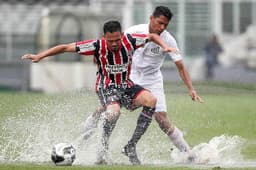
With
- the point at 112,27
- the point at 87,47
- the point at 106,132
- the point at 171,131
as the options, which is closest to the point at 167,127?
the point at 171,131

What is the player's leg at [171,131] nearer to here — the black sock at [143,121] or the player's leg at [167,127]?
the player's leg at [167,127]

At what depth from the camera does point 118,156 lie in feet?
45.5

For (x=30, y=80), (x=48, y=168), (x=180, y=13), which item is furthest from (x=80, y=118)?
(x=180, y=13)

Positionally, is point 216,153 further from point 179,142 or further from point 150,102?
point 150,102

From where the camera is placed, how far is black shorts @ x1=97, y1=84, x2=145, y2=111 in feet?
43.1

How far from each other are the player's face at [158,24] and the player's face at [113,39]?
77 cm

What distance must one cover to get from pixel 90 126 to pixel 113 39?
122 centimetres

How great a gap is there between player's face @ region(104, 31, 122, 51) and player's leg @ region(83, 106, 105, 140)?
87 centimetres

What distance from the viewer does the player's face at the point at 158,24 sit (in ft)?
43.9

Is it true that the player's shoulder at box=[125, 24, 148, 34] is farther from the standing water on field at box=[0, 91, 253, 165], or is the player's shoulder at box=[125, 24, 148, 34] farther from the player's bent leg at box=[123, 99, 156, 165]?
the standing water on field at box=[0, 91, 253, 165]

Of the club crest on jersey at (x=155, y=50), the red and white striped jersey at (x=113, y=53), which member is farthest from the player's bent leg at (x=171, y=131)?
the red and white striped jersey at (x=113, y=53)

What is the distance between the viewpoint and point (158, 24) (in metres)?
13.4

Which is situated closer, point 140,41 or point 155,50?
point 140,41

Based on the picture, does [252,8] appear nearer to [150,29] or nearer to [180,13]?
[180,13]
